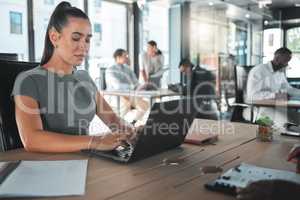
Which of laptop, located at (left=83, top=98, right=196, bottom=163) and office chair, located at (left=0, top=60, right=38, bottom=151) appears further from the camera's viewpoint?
office chair, located at (left=0, top=60, right=38, bottom=151)

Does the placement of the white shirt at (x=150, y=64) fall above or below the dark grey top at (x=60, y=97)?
above

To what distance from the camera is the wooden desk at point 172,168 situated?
30.5 inches

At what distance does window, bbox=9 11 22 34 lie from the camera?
15.5 ft

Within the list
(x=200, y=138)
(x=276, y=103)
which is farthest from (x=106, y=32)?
(x=200, y=138)

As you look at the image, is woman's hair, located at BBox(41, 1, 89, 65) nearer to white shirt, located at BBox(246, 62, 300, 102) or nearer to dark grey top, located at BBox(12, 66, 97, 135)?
dark grey top, located at BBox(12, 66, 97, 135)

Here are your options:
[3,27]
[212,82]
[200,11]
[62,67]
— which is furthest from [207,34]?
[62,67]

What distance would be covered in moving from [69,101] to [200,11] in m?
7.01

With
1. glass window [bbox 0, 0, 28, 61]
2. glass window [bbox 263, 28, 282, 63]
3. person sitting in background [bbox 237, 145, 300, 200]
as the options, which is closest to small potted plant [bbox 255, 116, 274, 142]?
person sitting in background [bbox 237, 145, 300, 200]

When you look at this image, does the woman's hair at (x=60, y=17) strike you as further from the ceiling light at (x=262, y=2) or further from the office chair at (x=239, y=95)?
the ceiling light at (x=262, y=2)

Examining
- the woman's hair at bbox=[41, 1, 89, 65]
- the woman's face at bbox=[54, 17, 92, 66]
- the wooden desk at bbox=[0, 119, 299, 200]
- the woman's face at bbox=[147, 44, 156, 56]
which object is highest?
the woman's face at bbox=[147, 44, 156, 56]

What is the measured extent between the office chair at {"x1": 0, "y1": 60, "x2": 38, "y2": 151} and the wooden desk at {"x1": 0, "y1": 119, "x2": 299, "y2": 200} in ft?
0.61

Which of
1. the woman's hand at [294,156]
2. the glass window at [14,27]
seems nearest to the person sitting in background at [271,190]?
the woman's hand at [294,156]

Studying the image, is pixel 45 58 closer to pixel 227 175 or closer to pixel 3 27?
pixel 227 175

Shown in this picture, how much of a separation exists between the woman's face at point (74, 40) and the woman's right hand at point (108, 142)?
1.24 feet
